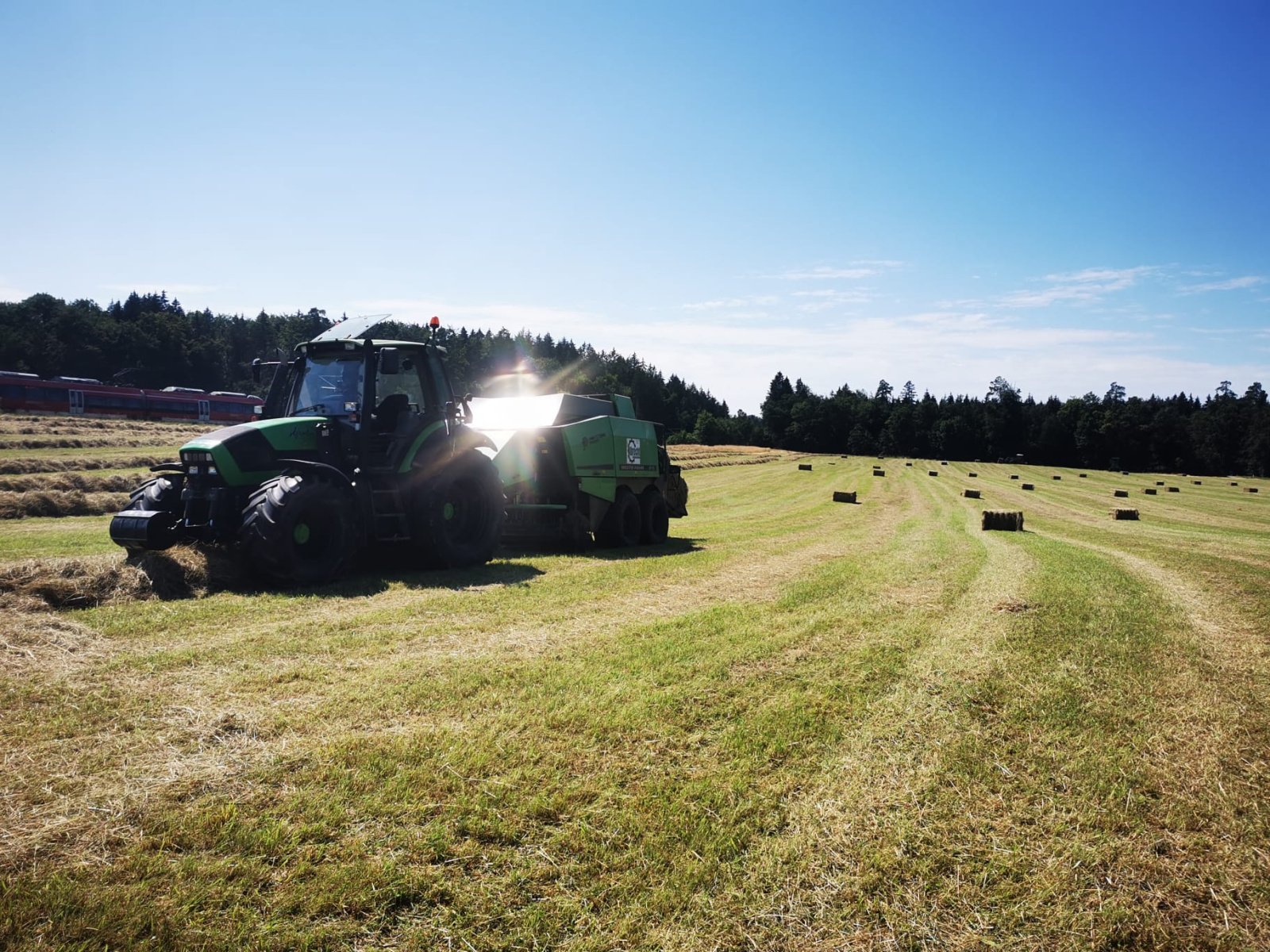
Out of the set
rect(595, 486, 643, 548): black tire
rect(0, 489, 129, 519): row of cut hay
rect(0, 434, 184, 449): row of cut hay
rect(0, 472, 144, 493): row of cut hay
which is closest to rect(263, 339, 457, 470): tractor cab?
rect(595, 486, 643, 548): black tire

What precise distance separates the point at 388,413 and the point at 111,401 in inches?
2035

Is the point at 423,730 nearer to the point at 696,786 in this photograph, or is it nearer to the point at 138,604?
the point at 696,786

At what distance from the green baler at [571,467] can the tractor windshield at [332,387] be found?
2.88 m

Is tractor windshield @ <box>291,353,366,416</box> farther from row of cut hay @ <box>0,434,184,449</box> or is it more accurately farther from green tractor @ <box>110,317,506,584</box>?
row of cut hay @ <box>0,434,184,449</box>

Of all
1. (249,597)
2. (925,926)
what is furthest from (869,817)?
(249,597)

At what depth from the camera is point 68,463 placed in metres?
22.1

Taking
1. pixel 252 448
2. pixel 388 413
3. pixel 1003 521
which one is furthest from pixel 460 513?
pixel 1003 521

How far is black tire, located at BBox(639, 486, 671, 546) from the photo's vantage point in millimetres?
13907

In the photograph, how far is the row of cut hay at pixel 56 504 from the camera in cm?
1589

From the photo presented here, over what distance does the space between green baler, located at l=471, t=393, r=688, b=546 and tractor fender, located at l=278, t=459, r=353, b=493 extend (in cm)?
342

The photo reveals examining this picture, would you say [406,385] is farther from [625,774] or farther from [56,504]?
[56,504]

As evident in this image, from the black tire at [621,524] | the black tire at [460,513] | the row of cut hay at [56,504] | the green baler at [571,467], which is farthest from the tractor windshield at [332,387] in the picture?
the row of cut hay at [56,504]

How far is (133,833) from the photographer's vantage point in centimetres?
303

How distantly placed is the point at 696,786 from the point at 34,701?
13.0ft
